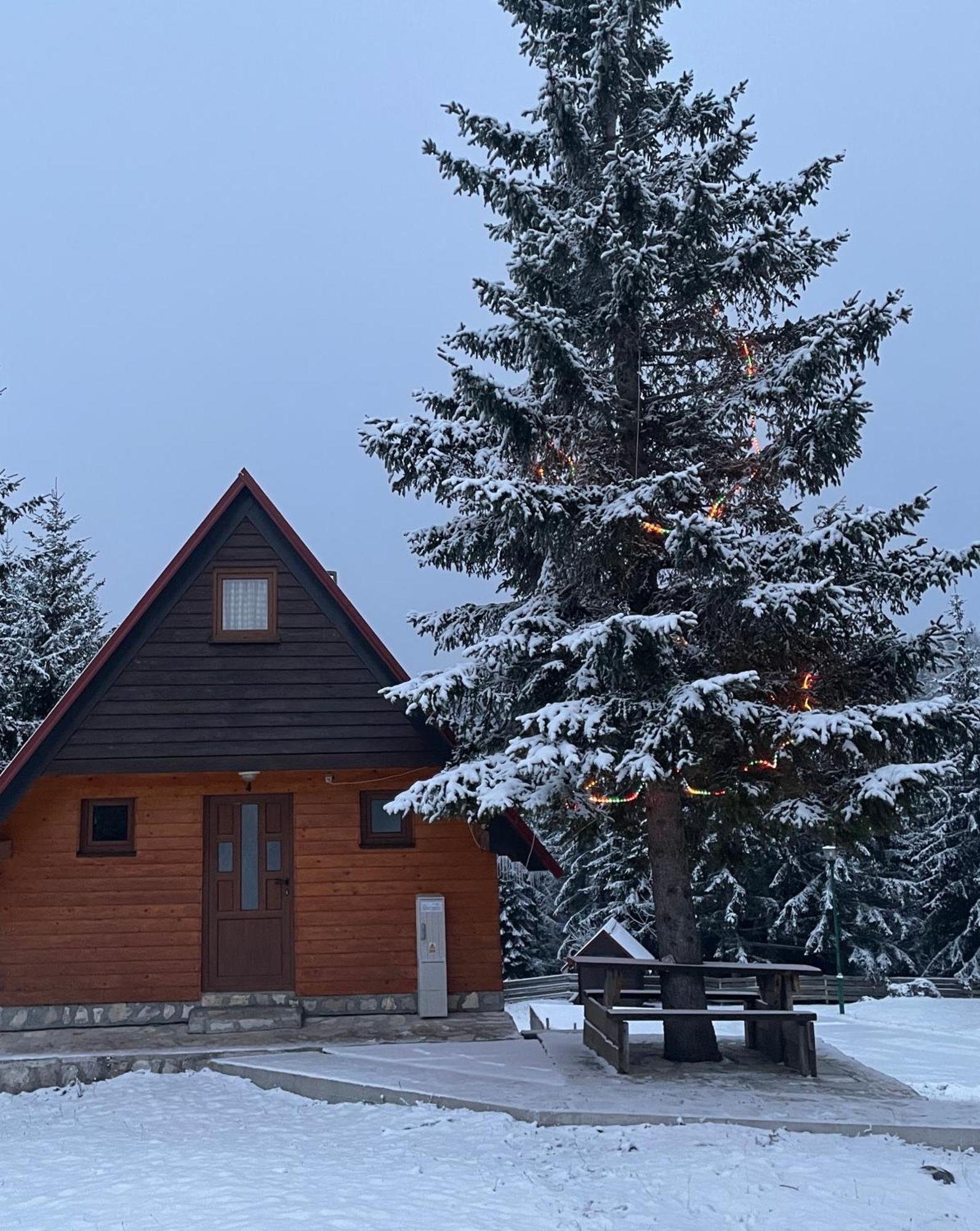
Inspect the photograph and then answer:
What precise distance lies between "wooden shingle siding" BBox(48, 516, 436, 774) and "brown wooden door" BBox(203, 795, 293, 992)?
89 centimetres

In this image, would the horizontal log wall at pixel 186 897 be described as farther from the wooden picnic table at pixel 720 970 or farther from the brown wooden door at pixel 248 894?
the wooden picnic table at pixel 720 970

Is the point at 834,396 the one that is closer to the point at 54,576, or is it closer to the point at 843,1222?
the point at 843,1222

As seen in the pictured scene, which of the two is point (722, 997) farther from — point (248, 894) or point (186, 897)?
point (186, 897)

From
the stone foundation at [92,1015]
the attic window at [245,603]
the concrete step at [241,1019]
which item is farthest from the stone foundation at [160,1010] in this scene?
the attic window at [245,603]

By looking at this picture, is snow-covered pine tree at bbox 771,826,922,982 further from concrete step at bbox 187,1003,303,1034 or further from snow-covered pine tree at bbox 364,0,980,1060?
snow-covered pine tree at bbox 364,0,980,1060

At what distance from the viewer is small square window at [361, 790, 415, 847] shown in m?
13.3

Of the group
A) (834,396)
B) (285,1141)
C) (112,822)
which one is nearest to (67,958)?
(112,822)

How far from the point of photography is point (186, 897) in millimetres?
12945

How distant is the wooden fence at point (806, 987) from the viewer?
25156 mm

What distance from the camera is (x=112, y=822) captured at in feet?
43.3

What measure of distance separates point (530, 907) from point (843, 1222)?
25.9 meters

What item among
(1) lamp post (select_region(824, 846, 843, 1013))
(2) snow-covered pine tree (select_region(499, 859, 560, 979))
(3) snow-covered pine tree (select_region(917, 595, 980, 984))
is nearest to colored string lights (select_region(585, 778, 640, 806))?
(1) lamp post (select_region(824, 846, 843, 1013))

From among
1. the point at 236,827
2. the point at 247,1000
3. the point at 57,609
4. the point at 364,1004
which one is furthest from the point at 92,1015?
the point at 57,609

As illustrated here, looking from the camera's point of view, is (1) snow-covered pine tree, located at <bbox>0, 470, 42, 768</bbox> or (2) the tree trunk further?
(1) snow-covered pine tree, located at <bbox>0, 470, 42, 768</bbox>
